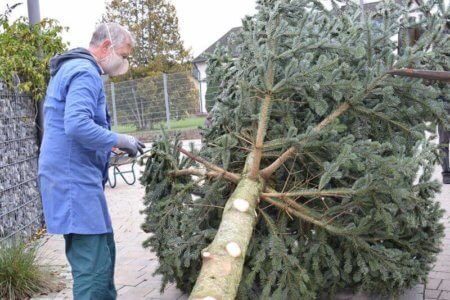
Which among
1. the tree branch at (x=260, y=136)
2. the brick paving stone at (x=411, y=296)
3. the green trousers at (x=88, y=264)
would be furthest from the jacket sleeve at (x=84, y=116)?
the brick paving stone at (x=411, y=296)

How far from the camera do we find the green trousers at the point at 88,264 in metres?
3.24

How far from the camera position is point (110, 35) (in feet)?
11.2

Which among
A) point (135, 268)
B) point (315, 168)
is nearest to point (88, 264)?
point (315, 168)

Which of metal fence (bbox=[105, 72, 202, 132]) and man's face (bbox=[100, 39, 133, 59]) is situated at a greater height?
man's face (bbox=[100, 39, 133, 59])

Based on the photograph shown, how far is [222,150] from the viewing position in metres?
3.75

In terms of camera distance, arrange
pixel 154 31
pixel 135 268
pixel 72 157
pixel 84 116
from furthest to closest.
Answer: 1. pixel 154 31
2. pixel 135 268
3. pixel 72 157
4. pixel 84 116

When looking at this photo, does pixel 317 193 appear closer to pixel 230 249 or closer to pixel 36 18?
pixel 230 249

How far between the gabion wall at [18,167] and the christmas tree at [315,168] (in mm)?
2333

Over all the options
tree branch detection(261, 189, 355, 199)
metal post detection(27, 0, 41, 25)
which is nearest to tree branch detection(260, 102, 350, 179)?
tree branch detection(261, 189, 355, 199)

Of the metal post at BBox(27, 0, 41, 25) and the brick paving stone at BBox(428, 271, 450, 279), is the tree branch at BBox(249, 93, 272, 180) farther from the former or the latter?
the metal post at BBox(27, 0, 41, 25)

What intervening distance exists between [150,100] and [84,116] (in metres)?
17.1

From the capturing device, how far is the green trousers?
10.6ft

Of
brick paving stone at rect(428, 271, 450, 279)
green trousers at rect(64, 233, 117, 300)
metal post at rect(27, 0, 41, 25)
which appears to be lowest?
brick paving stone at rect(428, 271, 450, 279)

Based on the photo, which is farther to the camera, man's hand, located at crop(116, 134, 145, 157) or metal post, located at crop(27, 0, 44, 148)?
metal post, located at crop(27, 0, 44, 148)
